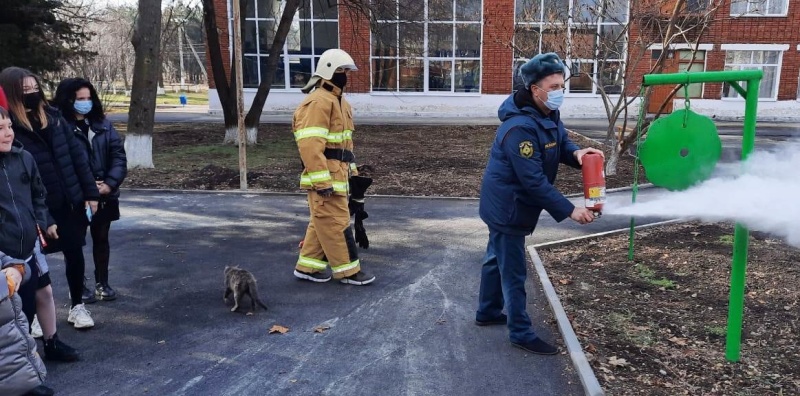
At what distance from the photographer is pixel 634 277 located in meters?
5.98

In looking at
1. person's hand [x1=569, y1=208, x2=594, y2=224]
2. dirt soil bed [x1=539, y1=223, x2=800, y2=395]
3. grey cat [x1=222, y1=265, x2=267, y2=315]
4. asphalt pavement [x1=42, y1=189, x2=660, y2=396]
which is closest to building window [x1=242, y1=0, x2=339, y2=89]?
asphalt pavement [x1=42, y1=189, x2=660, y2=396]

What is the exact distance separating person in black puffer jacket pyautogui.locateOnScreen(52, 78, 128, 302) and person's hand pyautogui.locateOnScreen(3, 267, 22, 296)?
6.14ft

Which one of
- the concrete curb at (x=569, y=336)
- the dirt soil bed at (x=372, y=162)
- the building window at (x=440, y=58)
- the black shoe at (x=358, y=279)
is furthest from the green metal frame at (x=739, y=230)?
the building window at (x=440, y=58)

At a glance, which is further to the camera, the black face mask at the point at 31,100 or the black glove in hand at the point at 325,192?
the black glove in hand at the point at 325,192

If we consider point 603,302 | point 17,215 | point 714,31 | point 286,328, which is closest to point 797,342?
point 603,302

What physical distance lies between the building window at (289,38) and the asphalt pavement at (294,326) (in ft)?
66.0

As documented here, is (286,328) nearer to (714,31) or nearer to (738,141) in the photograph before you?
(738,141)

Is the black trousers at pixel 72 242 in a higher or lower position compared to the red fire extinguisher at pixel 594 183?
lower

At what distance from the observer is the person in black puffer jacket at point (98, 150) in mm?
4895

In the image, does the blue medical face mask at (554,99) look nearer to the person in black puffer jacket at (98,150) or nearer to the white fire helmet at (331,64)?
the white fire helmet at (331,64)

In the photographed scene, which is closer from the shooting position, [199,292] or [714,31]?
[199,292]

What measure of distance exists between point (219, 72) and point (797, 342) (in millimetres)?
15195

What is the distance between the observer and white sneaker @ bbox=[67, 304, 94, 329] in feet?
15.7

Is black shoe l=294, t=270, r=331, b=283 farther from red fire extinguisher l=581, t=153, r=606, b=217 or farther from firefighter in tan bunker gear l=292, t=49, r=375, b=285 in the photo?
red fire extinguisher l=581, t=153, r=606, b=217
